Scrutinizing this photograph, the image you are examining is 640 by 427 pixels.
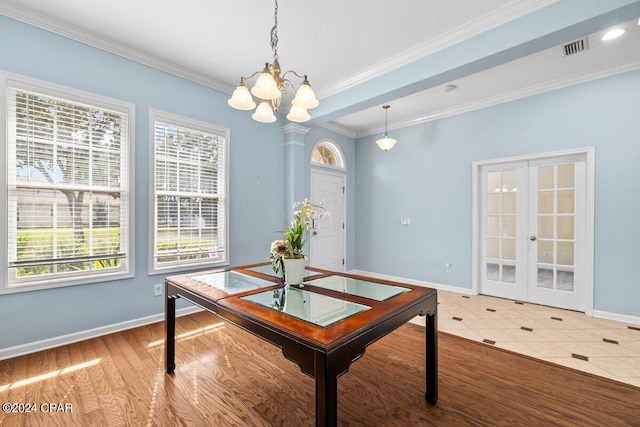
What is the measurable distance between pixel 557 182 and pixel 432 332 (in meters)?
3.30

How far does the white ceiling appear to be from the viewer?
2.38m

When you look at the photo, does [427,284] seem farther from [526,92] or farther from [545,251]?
[526,92]

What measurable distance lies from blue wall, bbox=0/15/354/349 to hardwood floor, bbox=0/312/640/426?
343mm

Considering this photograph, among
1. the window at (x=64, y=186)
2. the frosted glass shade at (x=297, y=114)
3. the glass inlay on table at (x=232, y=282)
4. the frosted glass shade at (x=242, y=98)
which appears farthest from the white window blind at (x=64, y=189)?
the frosted glass shade at (x=297, y=114)

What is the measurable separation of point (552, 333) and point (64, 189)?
5.06 metres

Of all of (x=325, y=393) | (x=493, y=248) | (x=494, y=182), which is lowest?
(x=325, y=393)

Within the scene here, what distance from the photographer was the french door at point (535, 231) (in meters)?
3.60

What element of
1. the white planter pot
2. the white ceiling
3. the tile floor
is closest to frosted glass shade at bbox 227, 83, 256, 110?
the white ceiling

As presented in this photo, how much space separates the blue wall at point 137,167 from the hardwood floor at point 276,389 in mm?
343

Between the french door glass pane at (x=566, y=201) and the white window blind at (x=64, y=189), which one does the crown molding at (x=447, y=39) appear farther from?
the white window blind at (x=64, y=189)

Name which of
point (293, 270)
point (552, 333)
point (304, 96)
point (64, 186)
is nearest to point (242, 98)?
point (304, 96)

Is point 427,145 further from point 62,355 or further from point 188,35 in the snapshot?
point 62,355

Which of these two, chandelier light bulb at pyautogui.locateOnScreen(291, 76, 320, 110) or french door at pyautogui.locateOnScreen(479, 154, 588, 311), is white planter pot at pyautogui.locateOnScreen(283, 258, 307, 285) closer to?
chandelier light bulb at pyautogui.locateOnScreen(291, 76, 320, 110)

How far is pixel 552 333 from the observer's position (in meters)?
2.95
